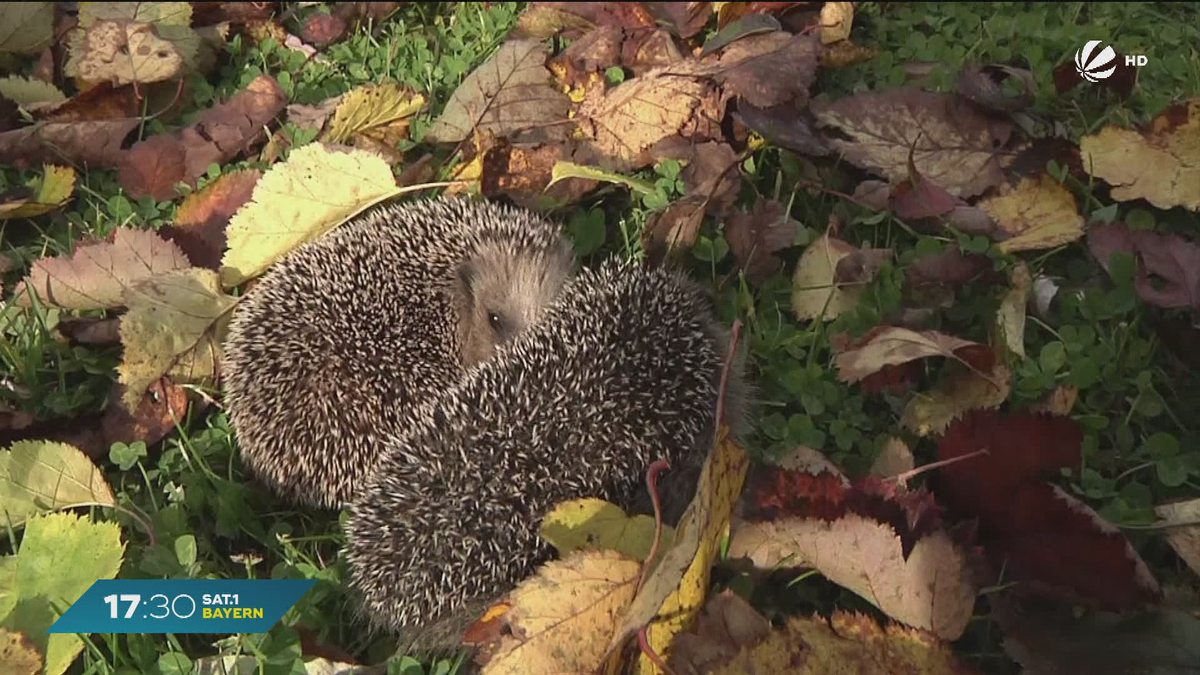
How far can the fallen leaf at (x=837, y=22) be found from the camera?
357 centimetres

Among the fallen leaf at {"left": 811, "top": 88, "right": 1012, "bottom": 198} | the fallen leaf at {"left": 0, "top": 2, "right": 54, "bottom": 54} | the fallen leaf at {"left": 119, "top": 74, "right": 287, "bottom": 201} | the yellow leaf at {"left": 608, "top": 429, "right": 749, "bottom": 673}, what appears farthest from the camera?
the fallen leaf at {"left": 0, "top": 2, "right": 54, "bottom": 54}

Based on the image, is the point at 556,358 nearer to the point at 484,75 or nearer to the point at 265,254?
the point at 265,254

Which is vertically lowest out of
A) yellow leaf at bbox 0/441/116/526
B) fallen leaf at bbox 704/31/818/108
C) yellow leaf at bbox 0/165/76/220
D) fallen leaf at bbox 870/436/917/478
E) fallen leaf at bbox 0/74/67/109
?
yellow leaf at bbox 0/441/116/526

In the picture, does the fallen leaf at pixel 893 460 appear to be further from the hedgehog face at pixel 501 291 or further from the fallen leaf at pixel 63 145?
the fallen leaf at pixel 63 145

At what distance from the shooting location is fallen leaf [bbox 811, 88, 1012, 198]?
9.60ft

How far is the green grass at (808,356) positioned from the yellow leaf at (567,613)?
0.89 feet

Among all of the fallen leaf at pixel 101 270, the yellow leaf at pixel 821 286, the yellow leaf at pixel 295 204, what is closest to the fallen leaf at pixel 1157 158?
the yellow leaf at pixel 821 286

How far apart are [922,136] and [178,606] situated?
2.44 metres

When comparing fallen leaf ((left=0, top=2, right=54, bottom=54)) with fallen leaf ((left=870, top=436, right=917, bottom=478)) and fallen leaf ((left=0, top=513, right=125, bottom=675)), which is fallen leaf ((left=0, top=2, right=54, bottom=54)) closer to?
fallen leaf ((left=0, top=513, right=125, bottom=675))

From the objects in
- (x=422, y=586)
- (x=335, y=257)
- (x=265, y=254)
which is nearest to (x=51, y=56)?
(x=265, y=254)

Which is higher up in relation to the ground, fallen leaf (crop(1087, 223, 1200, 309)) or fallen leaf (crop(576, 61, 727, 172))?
fallen leaf (crop(1087, 223, 1200, 309))

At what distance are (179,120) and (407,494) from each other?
91.9 inches

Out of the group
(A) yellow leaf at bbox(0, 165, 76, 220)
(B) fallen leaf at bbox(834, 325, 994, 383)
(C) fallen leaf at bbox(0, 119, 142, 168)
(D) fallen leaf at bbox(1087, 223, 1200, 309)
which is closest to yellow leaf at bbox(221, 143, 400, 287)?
(A) yellow leaf at bbox(0, 165, 76, 220)

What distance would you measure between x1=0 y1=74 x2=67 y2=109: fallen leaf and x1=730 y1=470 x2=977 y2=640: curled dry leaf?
3134 mm
